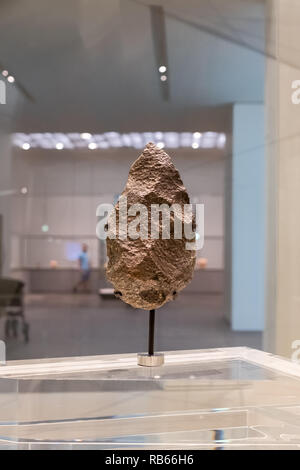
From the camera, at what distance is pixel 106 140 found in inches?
155

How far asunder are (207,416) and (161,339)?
6.36ft

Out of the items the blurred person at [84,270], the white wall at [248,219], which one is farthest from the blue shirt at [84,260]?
the white wall at [248,219]

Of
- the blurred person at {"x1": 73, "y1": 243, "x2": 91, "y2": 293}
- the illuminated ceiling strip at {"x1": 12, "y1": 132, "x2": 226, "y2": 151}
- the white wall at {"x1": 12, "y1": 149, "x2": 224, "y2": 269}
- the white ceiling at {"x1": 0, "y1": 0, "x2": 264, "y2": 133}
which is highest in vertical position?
the white ceiling at {"x1": 0, "y1": 0, "x2": 264, "y2": 133}

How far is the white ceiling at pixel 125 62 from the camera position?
378 centimetres

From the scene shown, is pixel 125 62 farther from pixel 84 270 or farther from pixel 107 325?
pixel 107 325

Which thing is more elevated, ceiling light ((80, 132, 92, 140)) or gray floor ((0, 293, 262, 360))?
ceiling light ((80, 132, 92, 140))

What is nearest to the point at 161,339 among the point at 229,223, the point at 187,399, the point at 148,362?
the point at 229,223

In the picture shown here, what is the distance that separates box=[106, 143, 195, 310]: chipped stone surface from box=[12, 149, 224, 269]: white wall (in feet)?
4.13

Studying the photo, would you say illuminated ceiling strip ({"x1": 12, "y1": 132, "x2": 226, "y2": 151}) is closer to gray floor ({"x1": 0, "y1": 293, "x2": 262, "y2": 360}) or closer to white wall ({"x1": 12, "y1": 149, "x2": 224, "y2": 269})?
white wall ({"x1": 12, "y1": 149, "x2": 224, "y2": 269})

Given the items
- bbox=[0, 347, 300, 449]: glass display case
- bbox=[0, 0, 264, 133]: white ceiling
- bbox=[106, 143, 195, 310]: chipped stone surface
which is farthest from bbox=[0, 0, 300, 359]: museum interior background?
bbox=[0, 347, 300, 449]: glass display case

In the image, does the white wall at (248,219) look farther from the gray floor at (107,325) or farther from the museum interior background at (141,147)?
the gray floor at (107,325)

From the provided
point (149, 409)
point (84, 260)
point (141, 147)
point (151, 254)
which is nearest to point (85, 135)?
point (141, 147)

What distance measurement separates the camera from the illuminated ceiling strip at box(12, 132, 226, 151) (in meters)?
3.91

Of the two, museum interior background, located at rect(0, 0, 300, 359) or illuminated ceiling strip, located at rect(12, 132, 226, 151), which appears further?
illuminated ceiling strip, located at rect(12, 132, 226, 151)
